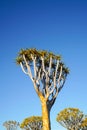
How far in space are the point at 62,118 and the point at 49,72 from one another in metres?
25.0

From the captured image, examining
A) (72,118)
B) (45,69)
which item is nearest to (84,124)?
(72,118)

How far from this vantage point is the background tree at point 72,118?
41844 millimetres

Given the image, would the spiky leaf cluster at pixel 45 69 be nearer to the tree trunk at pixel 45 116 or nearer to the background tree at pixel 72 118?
the tree trunk at pixel 45 116

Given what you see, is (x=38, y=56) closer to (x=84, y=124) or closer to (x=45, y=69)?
(x=45, y=69)

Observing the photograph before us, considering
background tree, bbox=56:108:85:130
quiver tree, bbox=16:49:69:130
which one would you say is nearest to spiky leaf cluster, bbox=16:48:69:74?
quiver tree, bbox=16:49:69:130

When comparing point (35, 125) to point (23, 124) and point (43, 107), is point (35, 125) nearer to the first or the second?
point (23, 124)

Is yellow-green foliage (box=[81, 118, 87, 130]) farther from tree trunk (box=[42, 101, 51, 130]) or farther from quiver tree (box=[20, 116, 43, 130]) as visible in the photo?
tree trunk (box=[42, 101, 51, 130])

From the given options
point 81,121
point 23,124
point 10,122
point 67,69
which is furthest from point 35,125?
point 67,69

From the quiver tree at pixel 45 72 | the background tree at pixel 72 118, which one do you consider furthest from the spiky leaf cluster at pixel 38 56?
the background tree at pixel 72 118

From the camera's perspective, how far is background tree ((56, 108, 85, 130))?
41.8 meters

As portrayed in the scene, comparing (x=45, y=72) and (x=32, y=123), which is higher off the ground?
(x=32, y=123)

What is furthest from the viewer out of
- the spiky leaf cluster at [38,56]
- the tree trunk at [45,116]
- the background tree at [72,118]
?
the background tree at [72,118]

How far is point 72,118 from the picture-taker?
138ft

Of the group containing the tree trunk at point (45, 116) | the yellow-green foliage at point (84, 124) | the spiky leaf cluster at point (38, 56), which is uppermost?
the yellow-green foliage at point (84, 124)
